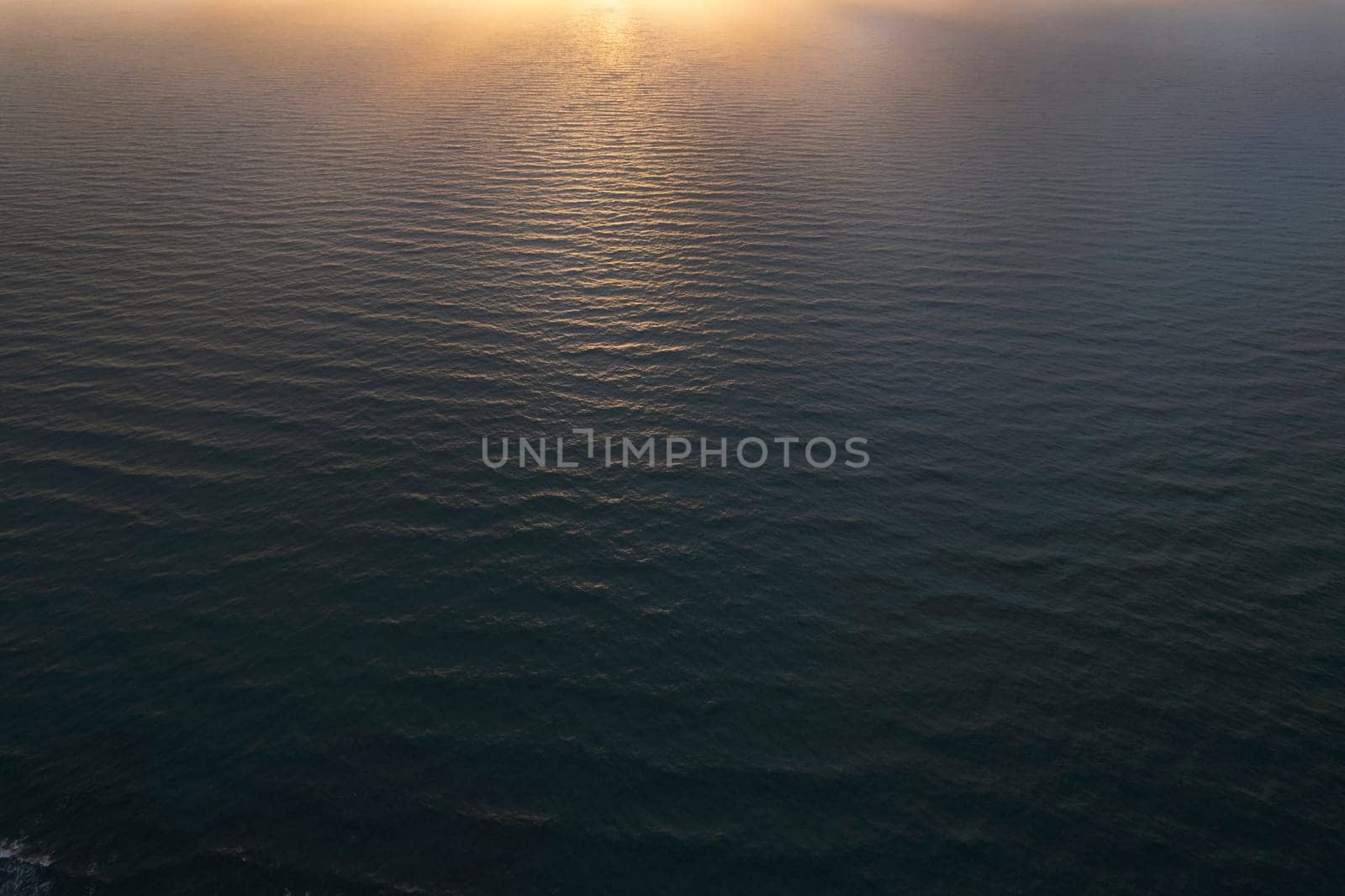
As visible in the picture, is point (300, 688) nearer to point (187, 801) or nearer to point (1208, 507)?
point (187, 801)

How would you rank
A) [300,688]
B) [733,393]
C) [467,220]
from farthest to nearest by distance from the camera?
[467,220] < [733,393] < [300,688]

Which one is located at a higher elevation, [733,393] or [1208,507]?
[733,393]

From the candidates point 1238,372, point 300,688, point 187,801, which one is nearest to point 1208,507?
point 1238,372

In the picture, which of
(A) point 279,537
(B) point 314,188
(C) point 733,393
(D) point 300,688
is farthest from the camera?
(B) point 314,188

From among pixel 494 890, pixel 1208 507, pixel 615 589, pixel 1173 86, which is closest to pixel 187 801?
pixel 494 890

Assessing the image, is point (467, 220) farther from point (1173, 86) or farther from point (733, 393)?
point (1173, 86)

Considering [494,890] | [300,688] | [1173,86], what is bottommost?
[494,890]

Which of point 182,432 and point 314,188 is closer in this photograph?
point 182,432
